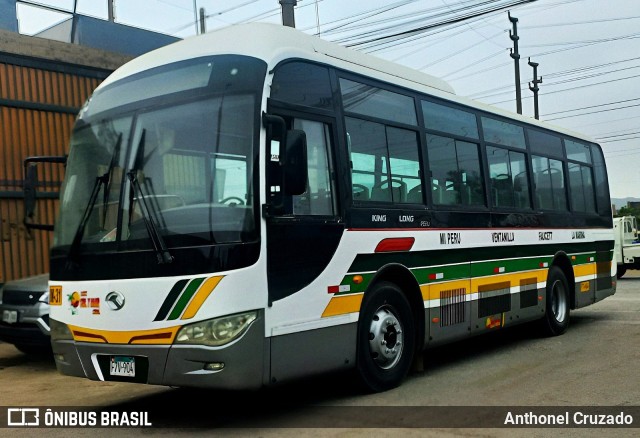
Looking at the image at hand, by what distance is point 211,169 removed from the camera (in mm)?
5789

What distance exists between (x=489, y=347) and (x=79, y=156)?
21.0ft

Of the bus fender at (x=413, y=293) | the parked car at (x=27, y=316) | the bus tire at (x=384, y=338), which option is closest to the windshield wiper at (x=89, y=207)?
the bus tire at (x=384, y=338)

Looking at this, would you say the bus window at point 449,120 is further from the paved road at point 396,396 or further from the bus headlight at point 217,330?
the bus headlight at point 217,330

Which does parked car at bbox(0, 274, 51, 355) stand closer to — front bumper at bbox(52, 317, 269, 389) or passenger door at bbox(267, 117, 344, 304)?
front bumper at bbox(52, 317, 269, 389)

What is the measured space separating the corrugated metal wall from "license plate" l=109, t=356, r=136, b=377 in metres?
7.63

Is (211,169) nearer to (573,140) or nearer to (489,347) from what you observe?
(489,347)

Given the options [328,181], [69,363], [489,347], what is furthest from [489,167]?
[69,363]

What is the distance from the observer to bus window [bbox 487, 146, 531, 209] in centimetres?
984

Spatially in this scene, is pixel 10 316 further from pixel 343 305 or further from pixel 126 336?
pixel 343 305

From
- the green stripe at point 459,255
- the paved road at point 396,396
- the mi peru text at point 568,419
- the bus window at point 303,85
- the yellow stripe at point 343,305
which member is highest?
the bus window at point 303,85

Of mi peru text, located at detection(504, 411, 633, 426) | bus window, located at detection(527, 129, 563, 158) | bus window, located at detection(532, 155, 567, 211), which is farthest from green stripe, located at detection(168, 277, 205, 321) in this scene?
bus window, located at detection(527, 129, 563, 158)

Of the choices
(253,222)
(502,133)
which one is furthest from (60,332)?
Result: (502,133)

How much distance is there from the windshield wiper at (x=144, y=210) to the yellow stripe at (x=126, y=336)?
566 millimetres

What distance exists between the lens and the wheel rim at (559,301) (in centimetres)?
1139
